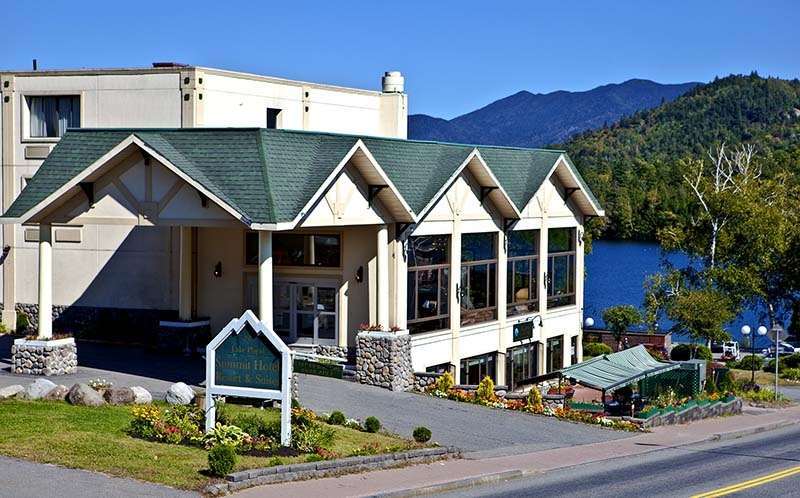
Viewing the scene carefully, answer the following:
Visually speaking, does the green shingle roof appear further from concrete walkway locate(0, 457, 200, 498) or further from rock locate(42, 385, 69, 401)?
concrete walkway locate(0, 457, 200, 498)

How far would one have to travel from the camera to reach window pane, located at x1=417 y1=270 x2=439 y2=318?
1394 inches

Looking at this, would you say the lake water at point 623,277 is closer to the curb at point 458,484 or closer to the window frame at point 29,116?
the window frame at point 29,116

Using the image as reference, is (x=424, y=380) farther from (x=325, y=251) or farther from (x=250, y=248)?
(x=250, y=248)

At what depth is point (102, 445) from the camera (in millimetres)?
21031

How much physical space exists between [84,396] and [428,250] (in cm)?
1339

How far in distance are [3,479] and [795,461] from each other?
56.3 feet

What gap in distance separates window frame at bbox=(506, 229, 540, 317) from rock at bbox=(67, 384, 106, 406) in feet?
59.4

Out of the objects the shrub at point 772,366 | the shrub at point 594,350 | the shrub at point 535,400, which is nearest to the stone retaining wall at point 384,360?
the shrub at point 535,400

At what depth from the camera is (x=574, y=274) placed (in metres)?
45.6

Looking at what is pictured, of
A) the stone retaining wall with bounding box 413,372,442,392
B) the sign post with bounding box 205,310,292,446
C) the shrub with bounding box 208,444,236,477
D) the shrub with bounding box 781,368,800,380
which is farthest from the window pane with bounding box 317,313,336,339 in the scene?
the shrub with bounding box 781,368,800,380

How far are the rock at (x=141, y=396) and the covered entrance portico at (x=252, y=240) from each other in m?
3.12

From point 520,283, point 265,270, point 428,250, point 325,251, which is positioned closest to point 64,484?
point 265,270

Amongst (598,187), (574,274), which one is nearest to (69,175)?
(574,274)

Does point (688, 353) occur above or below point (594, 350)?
below
